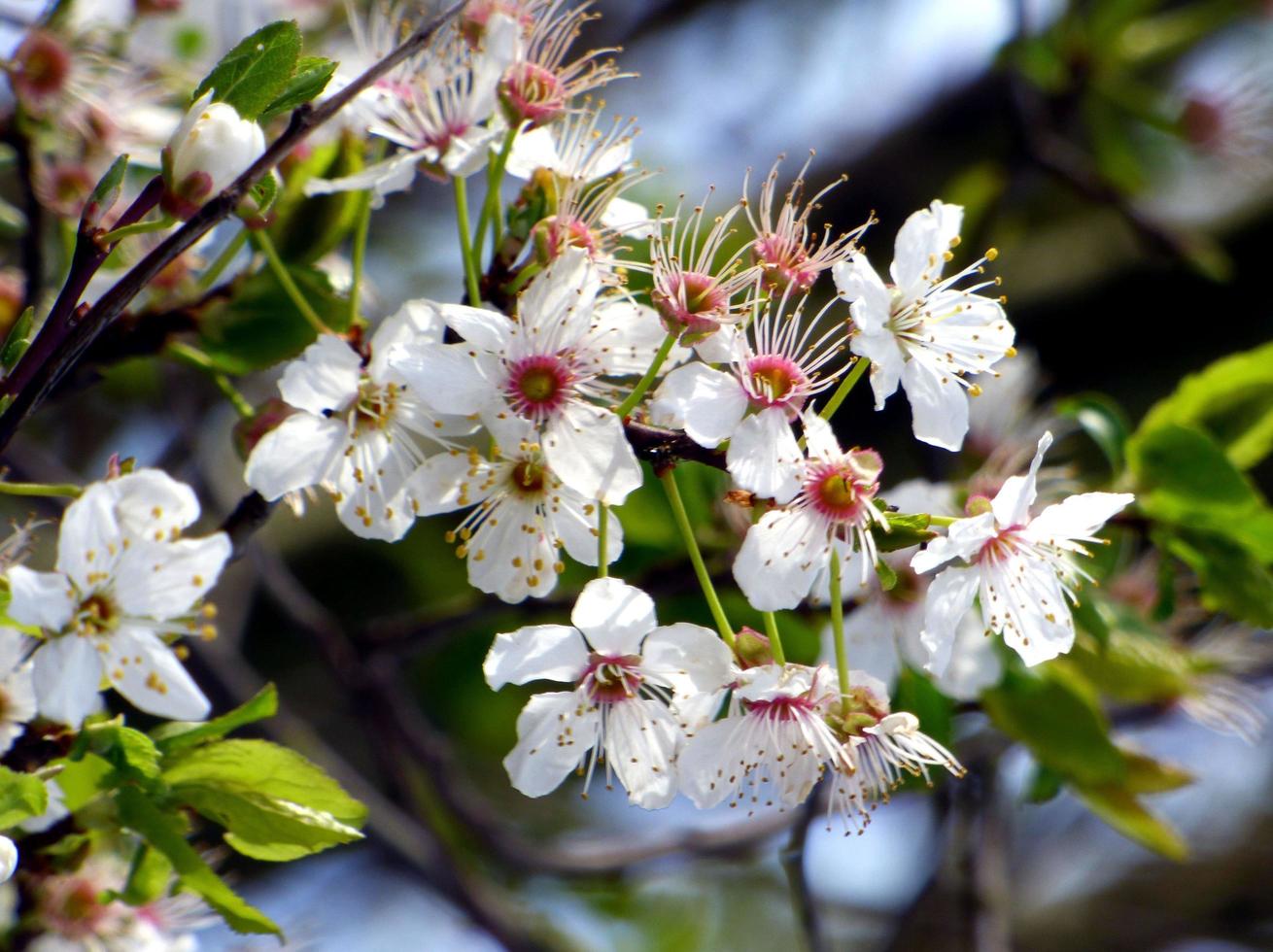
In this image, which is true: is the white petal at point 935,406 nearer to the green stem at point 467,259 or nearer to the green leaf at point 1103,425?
the green stem at point 467,259

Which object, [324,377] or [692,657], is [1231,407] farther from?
[324,377]

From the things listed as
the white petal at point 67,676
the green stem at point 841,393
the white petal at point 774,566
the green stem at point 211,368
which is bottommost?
the white petal at point 774,566

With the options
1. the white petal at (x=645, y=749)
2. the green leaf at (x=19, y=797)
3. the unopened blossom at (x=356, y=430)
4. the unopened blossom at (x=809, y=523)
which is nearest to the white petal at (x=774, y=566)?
the unopened blossom at (x=809, y=523)

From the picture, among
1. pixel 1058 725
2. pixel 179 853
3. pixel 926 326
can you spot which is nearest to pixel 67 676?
pixel 179 853

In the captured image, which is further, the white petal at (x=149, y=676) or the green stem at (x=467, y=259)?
the green stem at (x=467, y=259)

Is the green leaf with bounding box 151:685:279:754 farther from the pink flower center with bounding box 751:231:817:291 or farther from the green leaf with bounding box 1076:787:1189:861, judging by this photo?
the green leaf with bounding box 1076:787:1189:861

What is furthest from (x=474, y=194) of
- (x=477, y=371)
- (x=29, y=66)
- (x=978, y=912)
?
(x=477, y=371)

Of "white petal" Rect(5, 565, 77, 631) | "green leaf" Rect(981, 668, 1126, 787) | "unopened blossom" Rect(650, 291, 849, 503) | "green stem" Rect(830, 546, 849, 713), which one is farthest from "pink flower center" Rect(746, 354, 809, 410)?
"green leaf" Rect(981, 668, 1126, 787)
